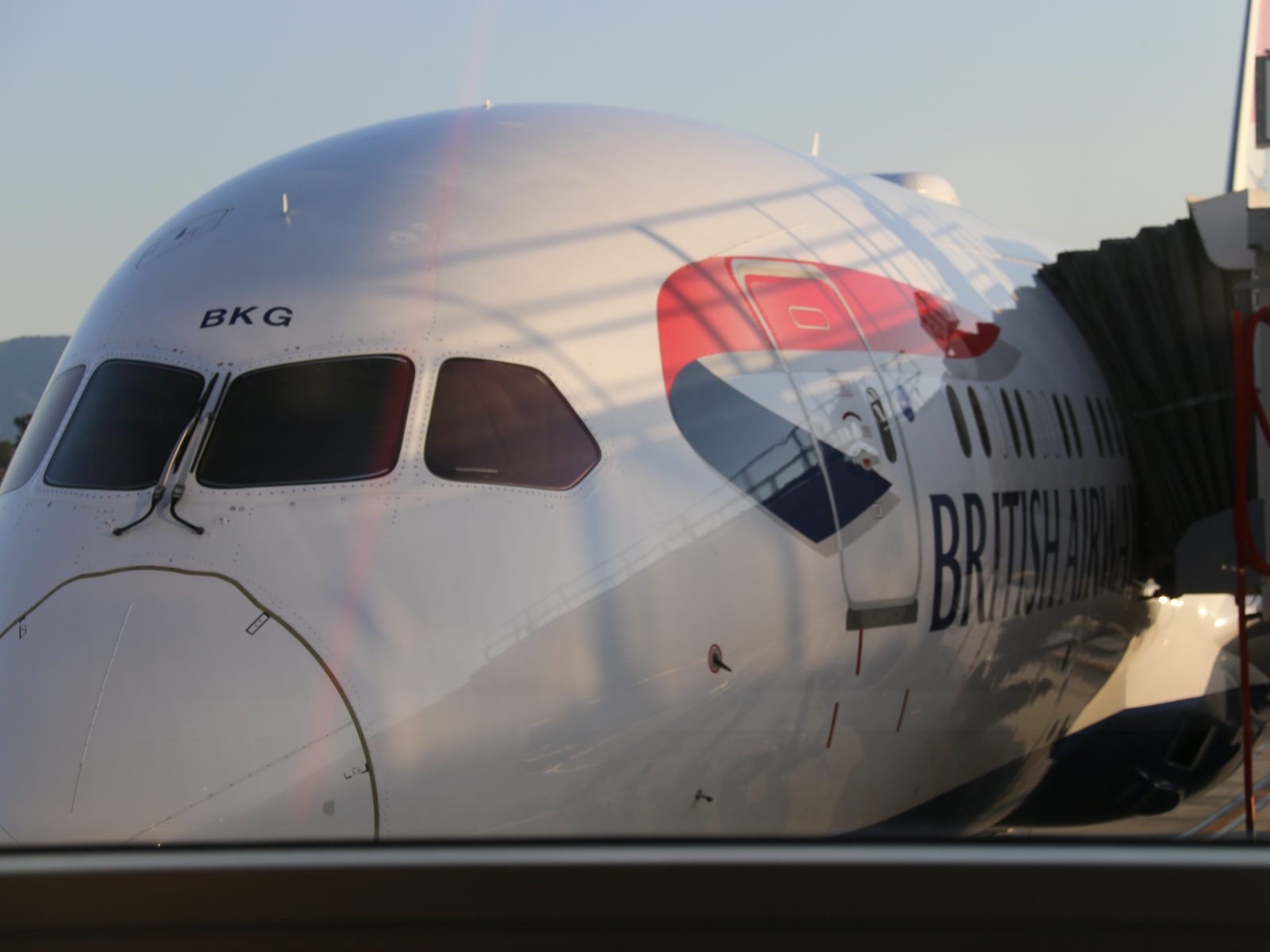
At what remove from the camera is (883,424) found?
5.49m

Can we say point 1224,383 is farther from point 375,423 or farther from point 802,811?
point 375,423

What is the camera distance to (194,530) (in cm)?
413

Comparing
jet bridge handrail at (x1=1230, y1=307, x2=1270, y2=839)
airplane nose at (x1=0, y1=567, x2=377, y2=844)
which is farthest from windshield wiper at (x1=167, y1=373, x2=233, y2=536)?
jet bridge handrail at (x1=1230, y1=307, x2=1270, y2=839)

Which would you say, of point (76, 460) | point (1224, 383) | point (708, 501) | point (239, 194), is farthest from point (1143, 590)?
point (76, 460)

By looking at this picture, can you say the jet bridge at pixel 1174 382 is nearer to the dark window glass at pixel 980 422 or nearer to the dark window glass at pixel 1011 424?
the dark window glass at pixel 1011 424

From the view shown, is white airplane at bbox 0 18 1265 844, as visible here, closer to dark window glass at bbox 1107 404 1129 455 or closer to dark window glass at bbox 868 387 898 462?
dark window glass at bbox 868 387 898 462

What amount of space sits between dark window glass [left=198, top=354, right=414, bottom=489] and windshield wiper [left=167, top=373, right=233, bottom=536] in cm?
2

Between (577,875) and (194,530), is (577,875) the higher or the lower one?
the lower one

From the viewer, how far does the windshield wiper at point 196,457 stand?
4.16 meters

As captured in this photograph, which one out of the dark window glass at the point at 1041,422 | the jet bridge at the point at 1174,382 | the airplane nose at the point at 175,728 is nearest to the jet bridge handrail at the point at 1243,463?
the dark window glass at the point at 1041,422

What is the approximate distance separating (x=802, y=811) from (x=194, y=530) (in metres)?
2.13

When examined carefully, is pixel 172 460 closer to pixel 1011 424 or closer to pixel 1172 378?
pixel 1011 424

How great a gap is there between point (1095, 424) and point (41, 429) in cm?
560

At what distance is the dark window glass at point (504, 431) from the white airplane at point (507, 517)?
0.01 metres
